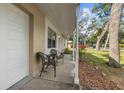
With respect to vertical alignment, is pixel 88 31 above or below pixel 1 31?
above

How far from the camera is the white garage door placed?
3330 millimetres

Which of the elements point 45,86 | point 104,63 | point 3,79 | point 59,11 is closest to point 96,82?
point 45,86

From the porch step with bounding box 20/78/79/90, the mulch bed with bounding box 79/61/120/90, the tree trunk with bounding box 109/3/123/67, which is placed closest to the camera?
the porch step with bounding box 20/78/79/90

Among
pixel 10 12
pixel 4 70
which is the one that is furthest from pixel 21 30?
pixel 4 70

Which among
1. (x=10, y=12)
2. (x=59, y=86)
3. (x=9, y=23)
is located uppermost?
(x=10, y=12)

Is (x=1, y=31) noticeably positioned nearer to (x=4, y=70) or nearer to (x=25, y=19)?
(x=4, y=70)

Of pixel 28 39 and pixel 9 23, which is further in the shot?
pixel 28 39

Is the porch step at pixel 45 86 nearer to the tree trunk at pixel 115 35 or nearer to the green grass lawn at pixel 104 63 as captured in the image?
the green grass lawn at pixel 104 63

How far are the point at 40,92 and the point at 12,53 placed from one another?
122 cm

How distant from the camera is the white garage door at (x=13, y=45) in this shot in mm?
3330

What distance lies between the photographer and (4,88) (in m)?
3.44

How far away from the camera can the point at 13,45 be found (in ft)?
12.6

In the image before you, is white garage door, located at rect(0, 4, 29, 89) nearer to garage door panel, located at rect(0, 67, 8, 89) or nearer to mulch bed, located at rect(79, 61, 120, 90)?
garage door panel, located at rect(0, 67, 8, 89)

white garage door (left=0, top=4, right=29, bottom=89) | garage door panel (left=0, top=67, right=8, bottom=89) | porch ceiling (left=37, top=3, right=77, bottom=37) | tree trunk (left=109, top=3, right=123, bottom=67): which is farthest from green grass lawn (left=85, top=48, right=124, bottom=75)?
garage door panel (left=0, top=67, right=8, bottom=89)
